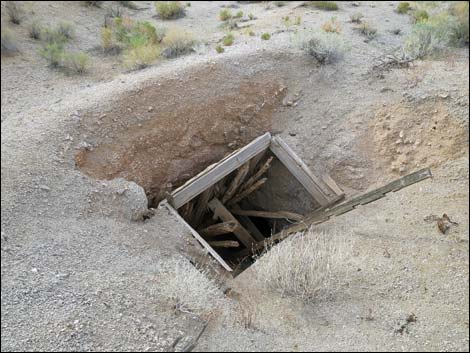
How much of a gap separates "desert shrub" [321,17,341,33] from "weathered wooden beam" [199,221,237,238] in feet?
17.5

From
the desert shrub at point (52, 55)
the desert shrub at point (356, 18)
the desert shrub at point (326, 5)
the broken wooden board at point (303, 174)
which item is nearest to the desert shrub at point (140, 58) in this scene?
the desert shrub at point (52, 55)

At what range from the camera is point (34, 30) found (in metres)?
9.13

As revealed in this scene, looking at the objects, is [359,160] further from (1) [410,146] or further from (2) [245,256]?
(2) [245,256]

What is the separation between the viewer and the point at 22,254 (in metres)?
5.07

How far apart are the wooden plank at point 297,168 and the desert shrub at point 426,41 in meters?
3.59

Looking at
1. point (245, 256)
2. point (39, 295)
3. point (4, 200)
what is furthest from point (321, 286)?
Answer: point (245, 256)

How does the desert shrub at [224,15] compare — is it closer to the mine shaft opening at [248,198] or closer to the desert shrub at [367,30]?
the desert shrub at [367,30]

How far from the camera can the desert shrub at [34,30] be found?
9.12 metres

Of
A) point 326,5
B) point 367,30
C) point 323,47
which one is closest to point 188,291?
point 323,47

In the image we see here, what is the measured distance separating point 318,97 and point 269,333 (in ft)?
18.0

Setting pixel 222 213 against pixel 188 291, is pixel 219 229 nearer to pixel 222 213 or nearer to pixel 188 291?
pixel 222 213

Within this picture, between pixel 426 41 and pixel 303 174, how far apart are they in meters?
4.43

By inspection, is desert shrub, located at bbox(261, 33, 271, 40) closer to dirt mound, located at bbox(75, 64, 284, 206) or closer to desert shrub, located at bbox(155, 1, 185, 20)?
dirt mound, located at bbox(75, 64, 284, 206)

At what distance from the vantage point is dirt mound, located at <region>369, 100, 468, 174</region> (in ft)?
24.1
